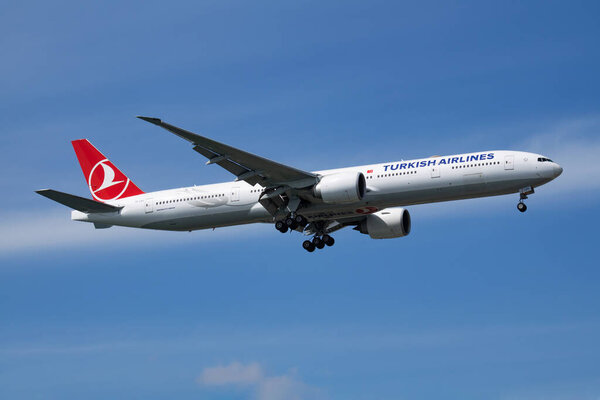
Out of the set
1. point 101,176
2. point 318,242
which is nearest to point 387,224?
point 318,242

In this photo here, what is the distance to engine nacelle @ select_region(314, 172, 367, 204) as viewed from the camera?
4694 cm

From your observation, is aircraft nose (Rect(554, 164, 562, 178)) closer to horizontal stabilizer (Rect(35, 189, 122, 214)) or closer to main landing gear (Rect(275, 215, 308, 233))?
main landing gear (Rect(275, 215, 308, 233))

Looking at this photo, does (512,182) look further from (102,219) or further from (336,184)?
(102,219)

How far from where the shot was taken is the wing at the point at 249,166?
150 ft

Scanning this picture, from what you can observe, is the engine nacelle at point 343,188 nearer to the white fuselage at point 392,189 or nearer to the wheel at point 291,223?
the white fuselage at point 392,189

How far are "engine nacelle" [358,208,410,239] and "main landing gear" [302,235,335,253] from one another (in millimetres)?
2339

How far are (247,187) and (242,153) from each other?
456 centimetres

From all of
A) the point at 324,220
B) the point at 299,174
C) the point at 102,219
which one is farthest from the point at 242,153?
the point at 102,219

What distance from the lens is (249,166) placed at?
4794 centimetres

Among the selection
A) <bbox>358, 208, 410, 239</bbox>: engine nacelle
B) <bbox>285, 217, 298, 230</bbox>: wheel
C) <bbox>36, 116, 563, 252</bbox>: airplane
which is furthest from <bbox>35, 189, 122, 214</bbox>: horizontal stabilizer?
<bbox>358, 208, 410, 239</bbox>: engine nacelle

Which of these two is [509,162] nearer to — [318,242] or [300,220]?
[300,220]

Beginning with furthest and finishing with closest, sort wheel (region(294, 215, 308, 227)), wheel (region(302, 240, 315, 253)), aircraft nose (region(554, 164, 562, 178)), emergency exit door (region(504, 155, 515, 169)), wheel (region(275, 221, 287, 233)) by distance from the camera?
wheel (region(302, 240, 315, 253)) < wheel (region(275, 221, 287, 233)) < wheel (region(294, 215, 308, 227)) < aircraft nose (region(554, 164, 562, 178)) < emergency exit door (region(504, 155, 515, 169))

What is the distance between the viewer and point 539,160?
46562 millimetres

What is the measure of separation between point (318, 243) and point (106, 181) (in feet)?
44.6
